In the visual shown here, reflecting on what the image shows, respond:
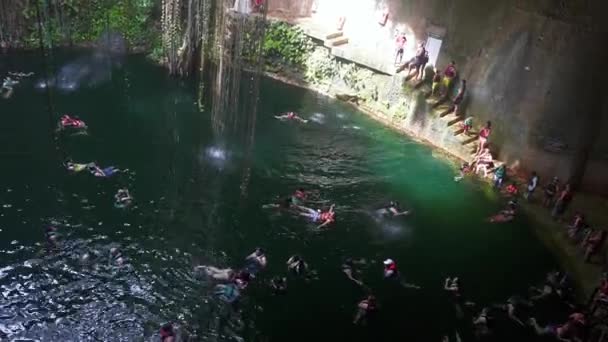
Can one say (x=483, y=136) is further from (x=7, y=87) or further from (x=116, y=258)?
(x=7, y=87)

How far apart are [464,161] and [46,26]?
2057cm

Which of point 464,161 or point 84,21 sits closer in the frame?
point 464,161

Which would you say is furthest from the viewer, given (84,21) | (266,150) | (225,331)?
(84,21)

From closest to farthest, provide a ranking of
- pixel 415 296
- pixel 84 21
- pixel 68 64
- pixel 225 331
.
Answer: pixel 225 331 < pixel 415 296 < pixel 68 64 < pixel 84 21

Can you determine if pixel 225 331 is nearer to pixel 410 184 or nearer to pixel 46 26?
pixel 410 184

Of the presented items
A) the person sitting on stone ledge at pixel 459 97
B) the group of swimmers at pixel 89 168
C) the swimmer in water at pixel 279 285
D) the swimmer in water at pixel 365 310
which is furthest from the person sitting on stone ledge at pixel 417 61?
the swimmer in water at pixel 279 285

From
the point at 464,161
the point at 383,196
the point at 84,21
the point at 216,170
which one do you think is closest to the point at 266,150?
the point at 216,170

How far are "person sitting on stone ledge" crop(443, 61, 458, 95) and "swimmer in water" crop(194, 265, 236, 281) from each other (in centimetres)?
1373

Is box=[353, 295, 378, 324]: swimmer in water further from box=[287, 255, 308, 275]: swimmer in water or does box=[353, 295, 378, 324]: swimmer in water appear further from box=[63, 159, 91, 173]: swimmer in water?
box=[63, 159, 91, 173]: swimmer in water

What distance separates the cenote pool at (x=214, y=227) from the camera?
13.1 metres

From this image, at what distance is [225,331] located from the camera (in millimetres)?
12703

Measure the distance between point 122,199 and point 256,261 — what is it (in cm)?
473

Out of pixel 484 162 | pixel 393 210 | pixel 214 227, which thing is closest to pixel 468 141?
pixel 484 162

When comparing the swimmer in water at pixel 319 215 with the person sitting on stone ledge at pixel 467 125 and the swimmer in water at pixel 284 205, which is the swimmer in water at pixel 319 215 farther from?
the person sitting on stone ledge at pixel 467 125
